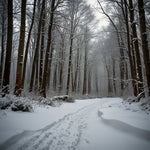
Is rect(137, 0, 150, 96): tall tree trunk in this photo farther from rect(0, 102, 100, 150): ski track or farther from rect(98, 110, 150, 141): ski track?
rect(0, 102, 100, 150): ski track

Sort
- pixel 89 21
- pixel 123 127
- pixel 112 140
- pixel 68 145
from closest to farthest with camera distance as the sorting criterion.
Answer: pixel 68 145, pixel 112 140, pixel 123 127, pixel 89 21

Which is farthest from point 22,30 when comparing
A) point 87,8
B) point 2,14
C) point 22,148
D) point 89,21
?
point 89,21

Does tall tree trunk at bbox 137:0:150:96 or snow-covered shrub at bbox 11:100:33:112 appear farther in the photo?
tall tree trunk at bbox 137:0:150:96

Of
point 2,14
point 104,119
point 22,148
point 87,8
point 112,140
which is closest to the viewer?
point 22,148

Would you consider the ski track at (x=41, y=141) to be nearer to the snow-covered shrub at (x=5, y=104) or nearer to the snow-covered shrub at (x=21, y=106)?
the snow-covered shrub at (x=21, y=106)

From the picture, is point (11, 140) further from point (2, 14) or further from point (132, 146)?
point (2, 14)

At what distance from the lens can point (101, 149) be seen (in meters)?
1.53

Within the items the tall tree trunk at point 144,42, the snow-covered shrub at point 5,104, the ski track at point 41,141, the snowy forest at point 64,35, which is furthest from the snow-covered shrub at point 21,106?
the tall tree trunk at point 144,42

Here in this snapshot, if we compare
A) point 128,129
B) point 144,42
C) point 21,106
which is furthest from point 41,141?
point 144,42

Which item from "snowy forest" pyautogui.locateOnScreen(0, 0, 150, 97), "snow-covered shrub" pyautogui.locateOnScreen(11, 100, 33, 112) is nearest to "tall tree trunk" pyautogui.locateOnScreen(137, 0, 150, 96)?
"snowy forest" pyautogui.locateOnScreen(0, 0, 150, 97)

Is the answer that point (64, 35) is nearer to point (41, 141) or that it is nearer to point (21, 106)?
point (21, 106)

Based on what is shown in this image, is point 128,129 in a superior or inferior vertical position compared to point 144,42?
inferior

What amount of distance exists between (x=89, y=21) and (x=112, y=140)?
13.9 m

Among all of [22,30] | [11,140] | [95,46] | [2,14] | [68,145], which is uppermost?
[95,46]
